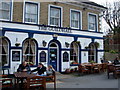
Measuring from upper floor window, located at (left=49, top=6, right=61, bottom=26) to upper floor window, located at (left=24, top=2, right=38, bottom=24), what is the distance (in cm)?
138

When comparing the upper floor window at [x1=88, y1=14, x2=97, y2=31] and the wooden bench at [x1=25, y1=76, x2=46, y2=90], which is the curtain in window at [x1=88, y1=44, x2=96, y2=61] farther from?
the wooden bench at [x1=25, y1=76, x2=46, y2=90]

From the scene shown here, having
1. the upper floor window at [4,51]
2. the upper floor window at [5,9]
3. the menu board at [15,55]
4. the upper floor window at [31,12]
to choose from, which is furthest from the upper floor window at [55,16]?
the upper floor window at [4,51]

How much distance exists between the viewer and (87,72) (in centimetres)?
1431

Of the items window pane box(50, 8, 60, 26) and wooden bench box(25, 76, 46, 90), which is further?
window pane box(50, 8, 60, 26)

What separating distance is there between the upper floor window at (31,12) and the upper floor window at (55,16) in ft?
4.53

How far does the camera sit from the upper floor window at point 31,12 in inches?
522

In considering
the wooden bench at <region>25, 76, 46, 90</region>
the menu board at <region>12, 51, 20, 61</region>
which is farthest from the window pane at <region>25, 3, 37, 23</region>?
the wooden bench at <region>25, 76, 46, 90</region>

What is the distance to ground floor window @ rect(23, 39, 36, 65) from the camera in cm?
1296

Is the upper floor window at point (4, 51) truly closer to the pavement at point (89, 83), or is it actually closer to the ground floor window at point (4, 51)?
the ground floor window at point (4, 51)

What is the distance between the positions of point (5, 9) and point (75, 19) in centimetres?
649

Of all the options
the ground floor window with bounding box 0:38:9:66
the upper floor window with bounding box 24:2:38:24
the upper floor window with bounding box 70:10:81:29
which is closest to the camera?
the ground floor window with bounding box 0:38:9:66

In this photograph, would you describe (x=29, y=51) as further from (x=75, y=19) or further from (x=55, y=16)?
(x=75, y=19)

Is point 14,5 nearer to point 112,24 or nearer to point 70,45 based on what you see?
point 70,45

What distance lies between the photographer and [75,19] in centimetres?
1597
